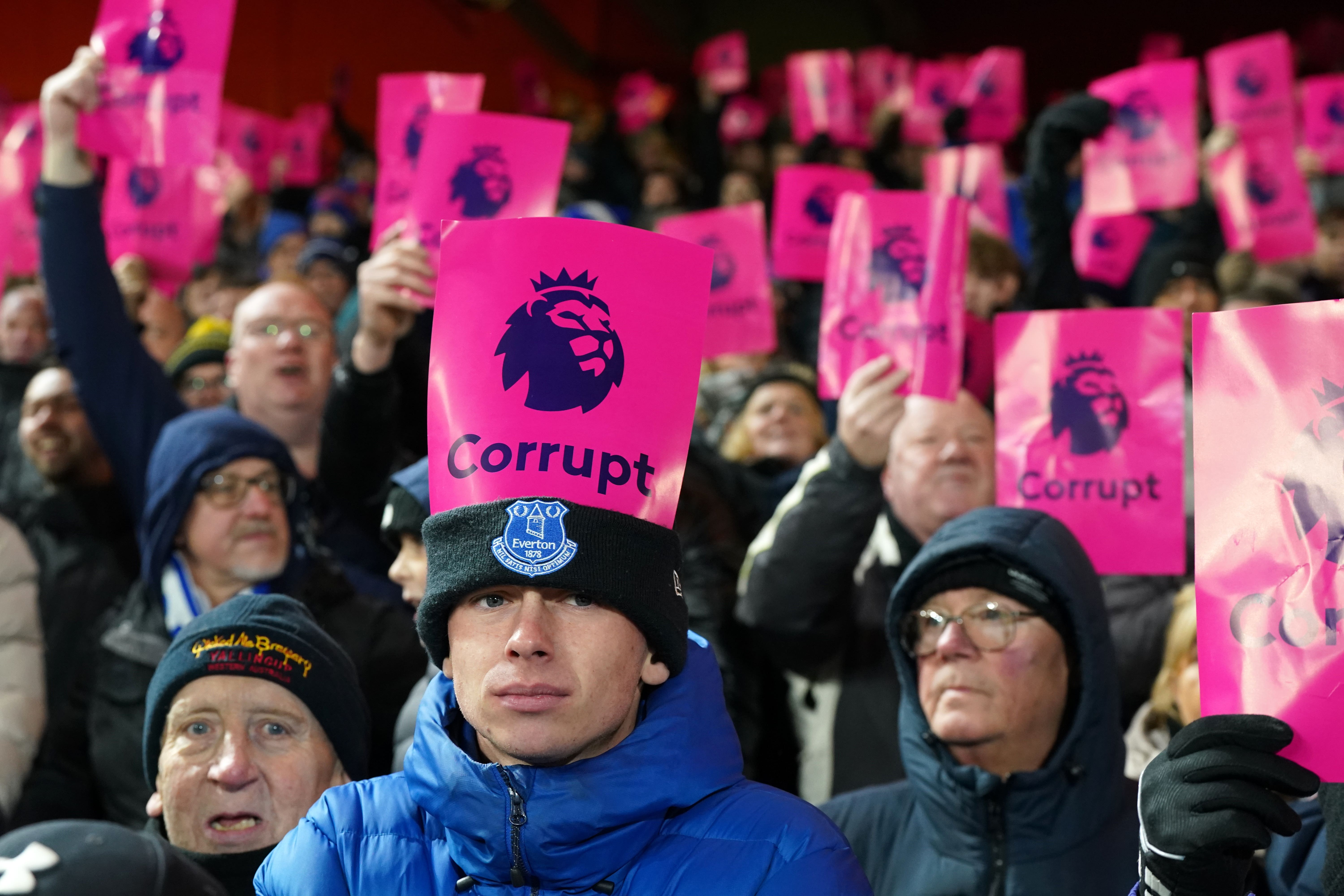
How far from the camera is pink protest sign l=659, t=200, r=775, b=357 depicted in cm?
537

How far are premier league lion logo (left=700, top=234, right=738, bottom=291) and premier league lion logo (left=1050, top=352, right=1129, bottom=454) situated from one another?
7.61 feet

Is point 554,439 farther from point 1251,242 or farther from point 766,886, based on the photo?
point 1251,242

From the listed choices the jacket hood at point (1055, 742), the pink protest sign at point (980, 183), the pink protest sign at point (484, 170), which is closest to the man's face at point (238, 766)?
the jacket hood at point (1055, 742)

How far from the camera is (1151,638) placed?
3.36 metres

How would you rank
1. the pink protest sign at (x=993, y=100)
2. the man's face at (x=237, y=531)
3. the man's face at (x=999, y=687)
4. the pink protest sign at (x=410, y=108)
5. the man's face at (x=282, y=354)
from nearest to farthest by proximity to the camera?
the man's face at (x=999, y=687) → the man's face at (x=237, y=531) → the man's face at (x=282, y=354) → the pink protest sign at (x=410, y=108) → the pink protest sign at (x=993, y=100)

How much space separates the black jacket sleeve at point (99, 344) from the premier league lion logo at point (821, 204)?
2985mm

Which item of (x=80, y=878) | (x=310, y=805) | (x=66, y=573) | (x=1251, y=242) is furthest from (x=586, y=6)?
(x=80, y=878)

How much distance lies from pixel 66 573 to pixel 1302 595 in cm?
343

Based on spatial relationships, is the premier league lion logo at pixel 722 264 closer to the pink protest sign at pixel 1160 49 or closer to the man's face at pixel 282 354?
the man's face at pixel 282 354

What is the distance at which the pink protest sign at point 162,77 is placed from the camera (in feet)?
13.8

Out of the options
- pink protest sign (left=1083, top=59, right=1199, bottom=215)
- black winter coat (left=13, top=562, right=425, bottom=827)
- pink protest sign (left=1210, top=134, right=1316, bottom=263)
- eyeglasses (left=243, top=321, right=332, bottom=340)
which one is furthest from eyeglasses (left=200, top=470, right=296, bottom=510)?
pink protest sign (left=1210, top=134, right=1316, bottom=263)

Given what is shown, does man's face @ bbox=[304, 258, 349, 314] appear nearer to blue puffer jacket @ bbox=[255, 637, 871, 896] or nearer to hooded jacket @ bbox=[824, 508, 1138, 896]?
hooded jacket @ bbox=[824, 508, 1138, 896]

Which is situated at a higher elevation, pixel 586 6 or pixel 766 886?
pixel 586 6

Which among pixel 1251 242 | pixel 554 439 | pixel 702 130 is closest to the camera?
pixel 554 439
